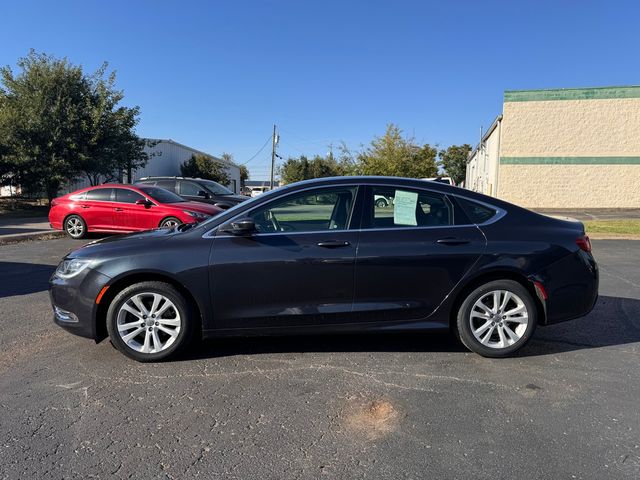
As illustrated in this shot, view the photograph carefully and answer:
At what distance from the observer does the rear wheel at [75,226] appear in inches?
491

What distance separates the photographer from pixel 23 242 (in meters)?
12.2

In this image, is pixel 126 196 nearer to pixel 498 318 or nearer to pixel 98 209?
pixel 98 209

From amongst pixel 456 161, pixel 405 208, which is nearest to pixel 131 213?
pixel 405 208

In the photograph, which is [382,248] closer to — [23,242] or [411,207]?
[411,207]

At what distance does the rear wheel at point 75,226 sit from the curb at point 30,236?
0.96m

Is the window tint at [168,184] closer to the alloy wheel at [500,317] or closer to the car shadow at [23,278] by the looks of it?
the car shadow at [23,278]

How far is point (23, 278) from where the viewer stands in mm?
7574

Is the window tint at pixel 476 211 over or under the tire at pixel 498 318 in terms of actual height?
over

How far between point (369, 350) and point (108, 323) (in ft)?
7.68

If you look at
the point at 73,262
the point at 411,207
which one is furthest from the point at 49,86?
the point at 411,207

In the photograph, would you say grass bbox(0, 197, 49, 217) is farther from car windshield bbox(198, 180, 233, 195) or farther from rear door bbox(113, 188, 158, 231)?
rear door bbox(113, 188, 158, 231)

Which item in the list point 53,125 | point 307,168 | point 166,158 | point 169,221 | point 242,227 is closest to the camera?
point 242,227

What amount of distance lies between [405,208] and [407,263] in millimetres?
535

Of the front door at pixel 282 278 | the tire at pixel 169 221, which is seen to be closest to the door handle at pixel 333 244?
the front door at pixel 282 278
